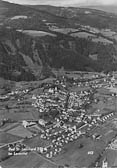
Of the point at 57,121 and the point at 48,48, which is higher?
the point at 57,121

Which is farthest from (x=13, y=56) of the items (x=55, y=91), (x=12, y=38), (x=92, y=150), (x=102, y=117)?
(x=92, y=150)

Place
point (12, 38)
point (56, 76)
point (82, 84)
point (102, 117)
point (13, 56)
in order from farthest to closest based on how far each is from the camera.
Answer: point (12, 38), point (13, 56), point (56, 76), point (82, 84), point (102, 117)

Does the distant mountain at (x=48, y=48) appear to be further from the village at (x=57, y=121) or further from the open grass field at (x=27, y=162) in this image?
the open grass field at (x=27, y=162)

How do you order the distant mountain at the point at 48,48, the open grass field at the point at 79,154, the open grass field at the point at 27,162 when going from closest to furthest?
1. the open grass field at the point at 27,162
2. the open grass field at the point at 79,154
3. the distant mountain at the point at 48,48

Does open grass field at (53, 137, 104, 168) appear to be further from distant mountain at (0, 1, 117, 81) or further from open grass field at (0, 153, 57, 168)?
distant mountain at (0, 1, 117, 81)

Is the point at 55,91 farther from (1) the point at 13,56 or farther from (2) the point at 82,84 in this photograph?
(1) the point at 13,56

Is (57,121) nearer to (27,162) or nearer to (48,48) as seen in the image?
(27,162)

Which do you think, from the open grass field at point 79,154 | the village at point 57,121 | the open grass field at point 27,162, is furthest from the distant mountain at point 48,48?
the open grass field at point 27,162

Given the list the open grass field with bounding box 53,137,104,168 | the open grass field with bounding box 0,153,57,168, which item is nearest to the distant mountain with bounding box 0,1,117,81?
the open grass field with bounding box 53,137,104,168

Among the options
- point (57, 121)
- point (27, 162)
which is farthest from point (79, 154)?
point (57, 121)
